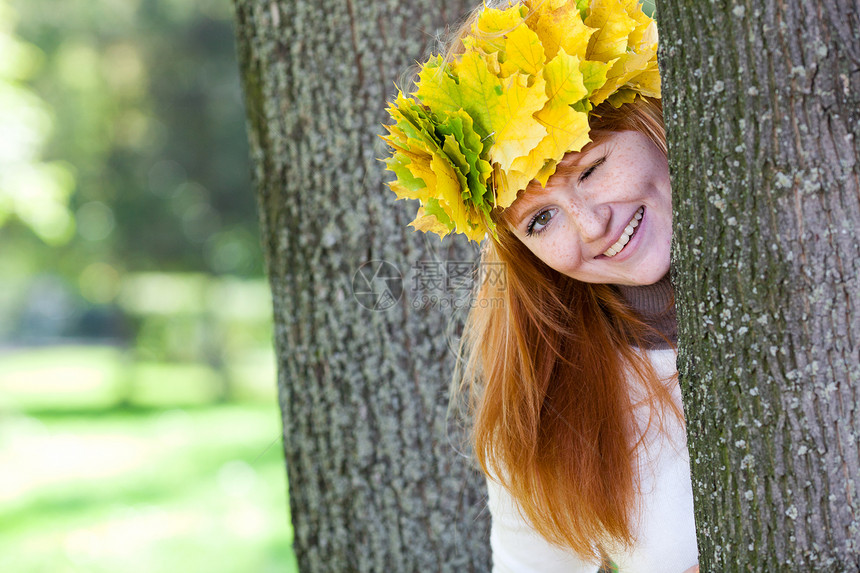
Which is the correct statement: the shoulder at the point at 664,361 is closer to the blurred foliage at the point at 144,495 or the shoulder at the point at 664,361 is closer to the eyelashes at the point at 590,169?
the eyelashes at the point at 590,169

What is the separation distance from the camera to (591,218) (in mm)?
1830

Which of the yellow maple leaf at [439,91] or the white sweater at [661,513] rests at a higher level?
the yellow maple leaf at [439,91]

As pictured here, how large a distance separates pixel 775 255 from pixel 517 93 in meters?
0.77

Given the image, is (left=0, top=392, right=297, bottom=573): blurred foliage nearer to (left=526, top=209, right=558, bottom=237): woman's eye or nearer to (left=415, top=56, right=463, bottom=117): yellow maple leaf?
(left=526, top=209, right=558, bottom=237): woman's eye

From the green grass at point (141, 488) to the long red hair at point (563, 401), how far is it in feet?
10.0

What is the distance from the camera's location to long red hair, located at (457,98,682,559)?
2.09 metres

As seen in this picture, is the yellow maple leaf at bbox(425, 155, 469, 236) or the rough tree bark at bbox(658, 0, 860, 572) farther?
the yellow maple leaf at bbox(425, 155, 469, 236)

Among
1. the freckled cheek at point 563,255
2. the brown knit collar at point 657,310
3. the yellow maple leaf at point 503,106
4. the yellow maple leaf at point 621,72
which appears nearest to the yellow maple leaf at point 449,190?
the yellow maple leaf at point 503,106

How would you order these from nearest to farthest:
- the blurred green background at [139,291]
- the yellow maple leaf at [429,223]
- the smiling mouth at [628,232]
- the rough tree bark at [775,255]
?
the rough tree bark at [775,255], the smiling mouth at [628,232], the yellow maple leaf at [429,223], the blurred green background at [139,291]

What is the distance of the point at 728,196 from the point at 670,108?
7.5 inches

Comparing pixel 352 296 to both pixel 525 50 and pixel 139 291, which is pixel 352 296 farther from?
pixel 139 291

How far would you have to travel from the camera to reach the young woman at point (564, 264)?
181 centimetres

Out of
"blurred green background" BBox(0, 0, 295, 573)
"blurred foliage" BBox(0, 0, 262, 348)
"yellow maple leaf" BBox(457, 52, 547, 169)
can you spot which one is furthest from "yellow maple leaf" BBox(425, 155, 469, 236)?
"blurred foliage" BBox(0, 0, 262, 348)

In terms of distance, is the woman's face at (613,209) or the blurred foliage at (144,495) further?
the blurred foliage at (144,495)
